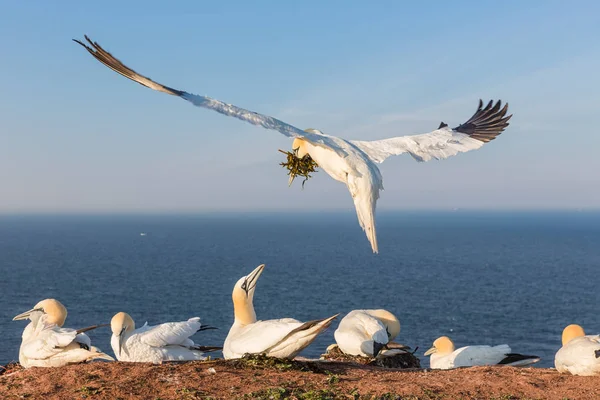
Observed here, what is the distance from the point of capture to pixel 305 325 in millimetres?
8258

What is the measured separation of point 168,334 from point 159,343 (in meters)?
0.21

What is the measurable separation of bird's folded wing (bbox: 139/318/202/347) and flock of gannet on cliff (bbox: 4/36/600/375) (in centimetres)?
2

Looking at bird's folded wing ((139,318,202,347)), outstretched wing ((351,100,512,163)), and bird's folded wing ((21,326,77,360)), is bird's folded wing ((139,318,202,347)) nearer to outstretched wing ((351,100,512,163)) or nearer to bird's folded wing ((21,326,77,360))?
bird's folded wing ((21,326,77,360))

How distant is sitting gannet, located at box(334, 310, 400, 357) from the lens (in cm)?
1206

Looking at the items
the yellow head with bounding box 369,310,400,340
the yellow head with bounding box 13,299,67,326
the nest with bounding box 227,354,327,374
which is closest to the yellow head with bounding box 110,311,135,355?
the yellow head with bounding box 13,299,67,326

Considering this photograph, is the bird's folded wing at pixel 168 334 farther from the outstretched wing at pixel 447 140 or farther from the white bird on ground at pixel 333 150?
the outstretched wing at pixel 447 140

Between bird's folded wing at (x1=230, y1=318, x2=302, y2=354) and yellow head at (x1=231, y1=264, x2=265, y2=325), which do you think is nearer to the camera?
bird's folded wing at (x1=230, y1=318, x2=302, y2=354)

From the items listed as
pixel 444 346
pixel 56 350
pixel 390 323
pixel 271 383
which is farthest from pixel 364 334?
pixel 56 350

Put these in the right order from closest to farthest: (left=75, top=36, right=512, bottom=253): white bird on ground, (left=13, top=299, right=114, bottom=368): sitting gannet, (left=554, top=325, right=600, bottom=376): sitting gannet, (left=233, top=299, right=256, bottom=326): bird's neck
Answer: (left=75, top=36, right=512, bottom=253): white bird on ground, (left=554, top=325, right=600, bottom=376): sitting gannet, (left=13, top=299, right=114, bottom=368): sitting gannet, (left=233, top=299, right=256, bottom=326): bird's neck

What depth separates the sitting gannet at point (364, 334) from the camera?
12.1 m

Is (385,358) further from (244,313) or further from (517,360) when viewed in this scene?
(244,313)

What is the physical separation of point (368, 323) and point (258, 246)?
114 metres

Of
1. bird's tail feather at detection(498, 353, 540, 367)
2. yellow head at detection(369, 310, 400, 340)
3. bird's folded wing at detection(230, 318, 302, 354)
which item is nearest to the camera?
bird's folded wing at detection(230, 318, 302, 354)

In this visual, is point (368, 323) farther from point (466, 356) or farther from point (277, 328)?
point (277, 328)
